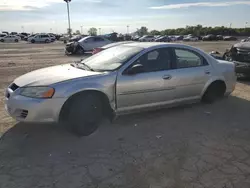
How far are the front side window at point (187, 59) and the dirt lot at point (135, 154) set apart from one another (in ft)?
3.45

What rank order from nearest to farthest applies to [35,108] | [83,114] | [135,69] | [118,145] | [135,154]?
[135,154] → [35,108] → [118,145] → [83,114] → [135,69]

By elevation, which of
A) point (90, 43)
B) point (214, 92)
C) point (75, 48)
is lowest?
point (75, 48)

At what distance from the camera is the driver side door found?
5000 mm

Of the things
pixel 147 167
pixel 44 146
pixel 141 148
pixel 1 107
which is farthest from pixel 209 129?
pixel 1 107

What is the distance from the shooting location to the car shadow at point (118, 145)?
3602 mm

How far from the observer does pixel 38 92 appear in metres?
4.39

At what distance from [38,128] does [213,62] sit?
391cm

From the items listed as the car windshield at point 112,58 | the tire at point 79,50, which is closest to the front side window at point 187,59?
the car windshield at point 112,58

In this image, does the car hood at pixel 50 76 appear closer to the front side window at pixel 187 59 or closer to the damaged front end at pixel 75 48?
the front side window at pixel 187 59

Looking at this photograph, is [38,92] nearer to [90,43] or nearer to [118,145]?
[118,145]

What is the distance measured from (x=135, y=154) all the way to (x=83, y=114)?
1.10m

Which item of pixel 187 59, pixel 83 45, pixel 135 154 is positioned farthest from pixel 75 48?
pixel 135 154

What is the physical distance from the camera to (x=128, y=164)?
12.5 feet

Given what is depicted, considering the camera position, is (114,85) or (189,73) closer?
(114,85)
